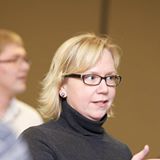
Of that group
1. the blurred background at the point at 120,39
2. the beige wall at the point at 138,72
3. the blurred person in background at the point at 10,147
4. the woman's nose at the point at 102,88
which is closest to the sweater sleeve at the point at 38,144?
the woman's nose at the point at 102,88

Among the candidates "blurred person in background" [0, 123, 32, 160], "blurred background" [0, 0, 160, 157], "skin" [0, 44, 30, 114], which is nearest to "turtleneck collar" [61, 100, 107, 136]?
"skin" [0, 44, 30, 114]

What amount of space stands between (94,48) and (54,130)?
32 cm

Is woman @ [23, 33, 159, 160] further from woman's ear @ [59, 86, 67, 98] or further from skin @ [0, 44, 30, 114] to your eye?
skin @ [0, 44, 30, 114]

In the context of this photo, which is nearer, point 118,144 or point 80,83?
point 80,83

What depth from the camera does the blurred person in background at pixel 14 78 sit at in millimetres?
2164

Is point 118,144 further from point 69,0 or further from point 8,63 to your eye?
point 69,0

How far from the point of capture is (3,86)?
1890 mm

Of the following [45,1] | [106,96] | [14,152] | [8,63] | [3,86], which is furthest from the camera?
[45,1]

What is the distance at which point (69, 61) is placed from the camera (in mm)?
1771

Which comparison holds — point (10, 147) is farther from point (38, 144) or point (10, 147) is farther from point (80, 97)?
point (80, 97)

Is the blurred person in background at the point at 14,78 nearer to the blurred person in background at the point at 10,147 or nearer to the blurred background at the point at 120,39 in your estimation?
the blurred person in background at the point at 10,147

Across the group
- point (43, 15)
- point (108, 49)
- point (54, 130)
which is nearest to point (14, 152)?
point (54, 130)

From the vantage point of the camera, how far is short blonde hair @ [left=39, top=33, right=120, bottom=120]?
176 cm

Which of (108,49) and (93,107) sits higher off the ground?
(108,49)
